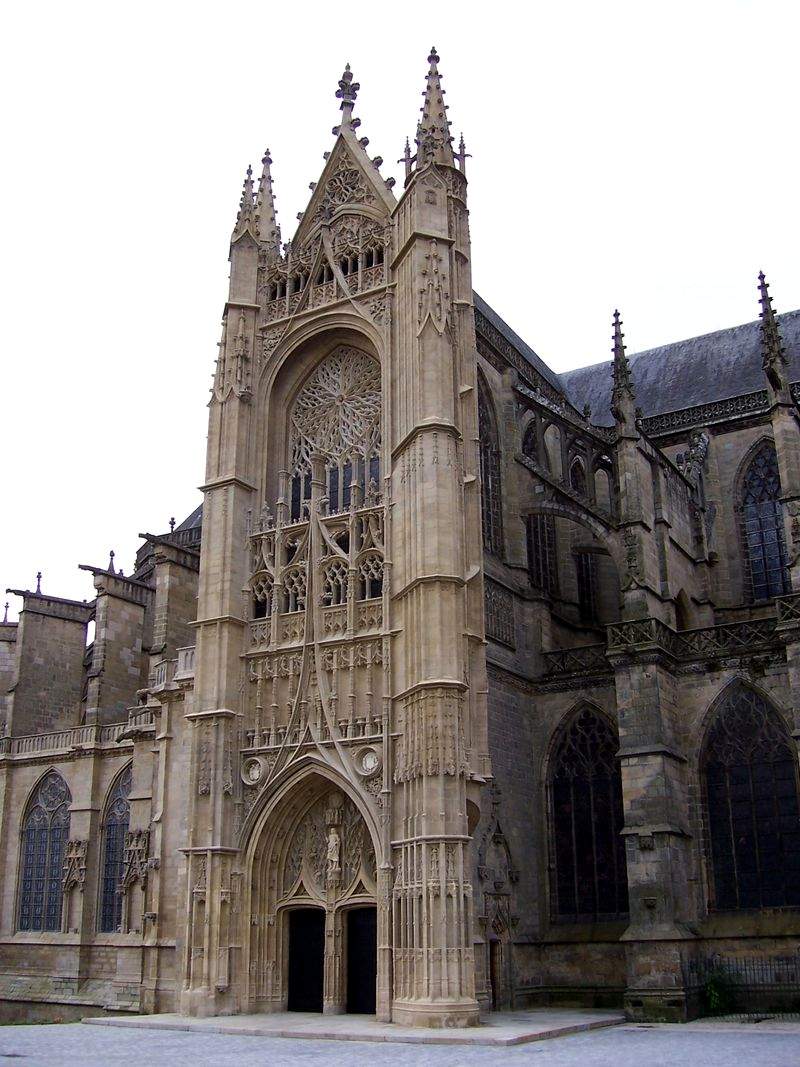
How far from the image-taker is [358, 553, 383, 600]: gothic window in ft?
72.1

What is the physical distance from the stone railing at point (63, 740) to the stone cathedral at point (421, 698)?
1.03 m

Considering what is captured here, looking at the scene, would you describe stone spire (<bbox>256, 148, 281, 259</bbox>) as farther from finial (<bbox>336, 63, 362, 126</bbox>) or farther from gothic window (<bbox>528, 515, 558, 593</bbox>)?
gothic window (<bbox>528, 515, 558, 593</bbox>)

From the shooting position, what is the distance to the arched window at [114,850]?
28.6 meters

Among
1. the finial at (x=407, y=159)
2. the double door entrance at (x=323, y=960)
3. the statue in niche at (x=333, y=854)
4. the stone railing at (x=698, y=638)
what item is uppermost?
the finial at (x=407, y=159)

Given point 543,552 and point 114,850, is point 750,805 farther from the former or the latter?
point 114,850

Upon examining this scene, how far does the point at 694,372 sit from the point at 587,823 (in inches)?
675

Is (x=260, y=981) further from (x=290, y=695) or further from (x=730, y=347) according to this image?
(x=730, y=347)

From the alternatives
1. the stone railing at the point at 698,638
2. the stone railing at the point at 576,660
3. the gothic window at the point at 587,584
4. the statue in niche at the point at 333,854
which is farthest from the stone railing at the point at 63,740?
the stone railing at the point at 698,638

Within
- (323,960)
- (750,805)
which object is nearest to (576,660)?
(750,805)

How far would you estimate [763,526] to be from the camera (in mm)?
30531

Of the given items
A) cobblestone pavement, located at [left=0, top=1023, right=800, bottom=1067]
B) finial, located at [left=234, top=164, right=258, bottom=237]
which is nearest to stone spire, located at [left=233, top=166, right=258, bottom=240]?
finial, located at [left=234, top=164, right=258, bottom=237]

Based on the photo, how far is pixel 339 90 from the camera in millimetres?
26922

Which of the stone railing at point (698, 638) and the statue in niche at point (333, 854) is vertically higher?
the stone railing at point (698, 638)

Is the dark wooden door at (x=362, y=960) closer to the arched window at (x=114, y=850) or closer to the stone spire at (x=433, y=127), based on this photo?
the arched window at (x=114, y=850)
